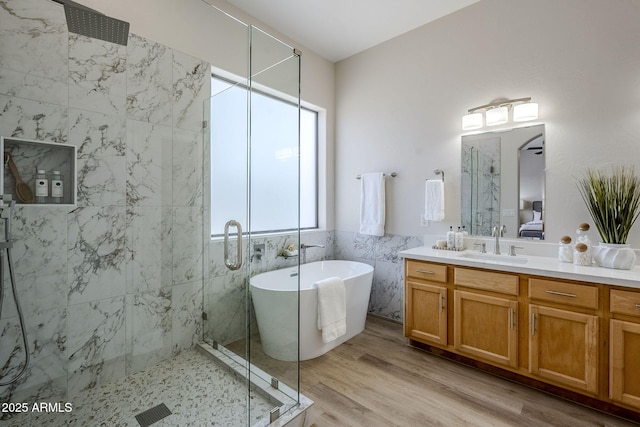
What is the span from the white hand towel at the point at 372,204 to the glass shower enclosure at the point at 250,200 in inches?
53.2

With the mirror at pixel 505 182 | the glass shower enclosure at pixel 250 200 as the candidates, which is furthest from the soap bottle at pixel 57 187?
the mirror at pixel 505 182

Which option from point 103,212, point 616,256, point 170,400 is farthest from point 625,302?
point 103,212

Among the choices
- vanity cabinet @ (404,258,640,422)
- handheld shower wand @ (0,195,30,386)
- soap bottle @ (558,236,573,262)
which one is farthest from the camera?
soap bottle @ (558,236,573,262)

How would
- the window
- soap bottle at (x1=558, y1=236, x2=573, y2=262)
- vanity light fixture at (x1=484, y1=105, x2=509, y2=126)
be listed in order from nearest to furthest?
the window, soap bottle at (x1=558, y1=236, x2=573, y2=262), vanity light fixture at (x1=484, y1=105, x2=509, y2=126)

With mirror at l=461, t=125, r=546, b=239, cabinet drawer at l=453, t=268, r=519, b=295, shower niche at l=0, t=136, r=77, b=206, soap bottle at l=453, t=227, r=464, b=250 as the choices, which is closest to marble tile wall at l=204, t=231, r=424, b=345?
soap bottle at l=453, t=227, r=464, b=250

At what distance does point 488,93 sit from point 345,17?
5.13 ft

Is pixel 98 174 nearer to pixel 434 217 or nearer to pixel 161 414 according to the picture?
pixel 161 414

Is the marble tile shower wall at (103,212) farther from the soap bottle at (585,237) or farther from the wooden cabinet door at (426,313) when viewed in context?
the soap bottle at (585,237)

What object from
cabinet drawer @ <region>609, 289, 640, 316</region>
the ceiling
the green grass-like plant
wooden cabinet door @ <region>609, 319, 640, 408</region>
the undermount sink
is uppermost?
the ceiling

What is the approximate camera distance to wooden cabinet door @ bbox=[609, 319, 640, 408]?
5.59 feet

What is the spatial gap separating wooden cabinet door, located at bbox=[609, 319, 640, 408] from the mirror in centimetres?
90

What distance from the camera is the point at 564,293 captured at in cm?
193

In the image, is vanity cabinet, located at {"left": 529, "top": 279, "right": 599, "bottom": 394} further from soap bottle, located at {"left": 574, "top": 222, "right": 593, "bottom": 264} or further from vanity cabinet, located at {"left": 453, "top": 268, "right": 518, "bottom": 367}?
soap bottle, located at {"left": 574, "top": 222, "right": 593, "bottom": 264}

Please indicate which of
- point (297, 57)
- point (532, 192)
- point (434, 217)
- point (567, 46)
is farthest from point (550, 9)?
point (297, 57)
